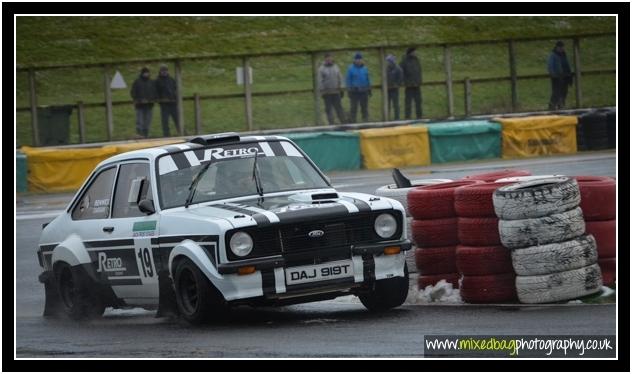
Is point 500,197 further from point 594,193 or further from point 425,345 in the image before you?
point 425,345

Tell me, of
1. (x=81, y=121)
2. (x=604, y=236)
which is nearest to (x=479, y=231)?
(x=604, y=236)

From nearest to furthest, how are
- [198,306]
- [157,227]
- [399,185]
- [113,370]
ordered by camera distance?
1. [113,370]
2. [198,306]
3. [157,227]
4. [399,185]

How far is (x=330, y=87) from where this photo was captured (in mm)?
26906

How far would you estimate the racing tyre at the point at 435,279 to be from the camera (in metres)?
10.0

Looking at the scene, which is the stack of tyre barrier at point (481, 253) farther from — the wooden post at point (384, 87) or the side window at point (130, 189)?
the wooden post at point (384, 87)

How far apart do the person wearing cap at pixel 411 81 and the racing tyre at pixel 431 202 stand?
1735cm

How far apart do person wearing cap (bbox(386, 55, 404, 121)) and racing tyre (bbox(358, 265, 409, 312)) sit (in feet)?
58.1

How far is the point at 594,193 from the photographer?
9812mm

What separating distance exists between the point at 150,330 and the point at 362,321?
5.51 feet

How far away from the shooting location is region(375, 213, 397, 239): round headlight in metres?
9.27

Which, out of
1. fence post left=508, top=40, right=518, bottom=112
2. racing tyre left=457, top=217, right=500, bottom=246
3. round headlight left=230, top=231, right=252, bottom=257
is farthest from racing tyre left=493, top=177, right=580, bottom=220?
fence post left=508, top=40, right=518, bottom=112

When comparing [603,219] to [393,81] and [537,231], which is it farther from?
[393,81]

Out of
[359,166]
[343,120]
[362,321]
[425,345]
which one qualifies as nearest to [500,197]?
[362,321]

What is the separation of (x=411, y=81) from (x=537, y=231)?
732 inches
